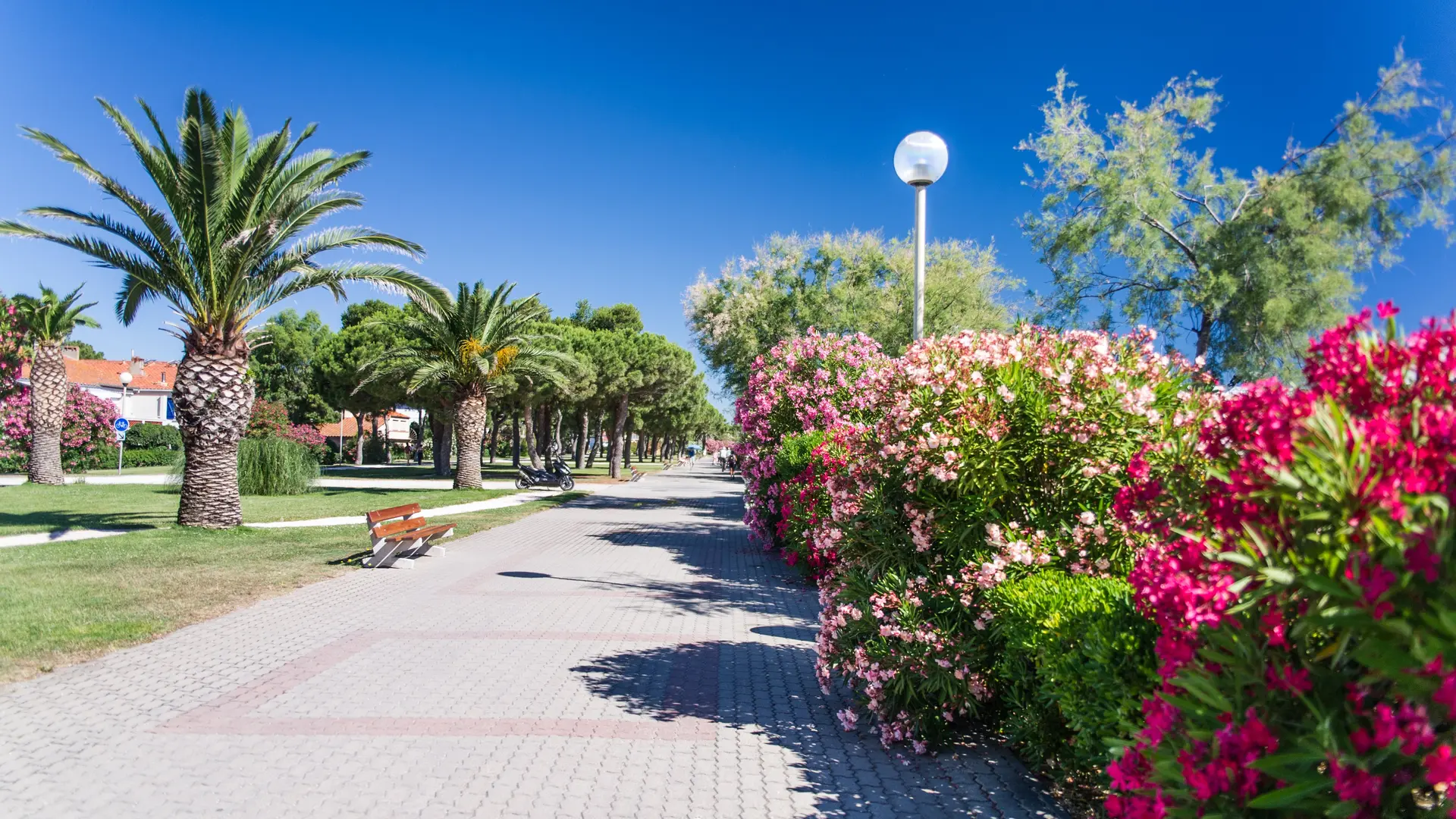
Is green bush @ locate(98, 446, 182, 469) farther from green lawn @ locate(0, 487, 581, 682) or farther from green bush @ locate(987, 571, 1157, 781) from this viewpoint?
green bush @ locate(987, 571, 1157, 781)

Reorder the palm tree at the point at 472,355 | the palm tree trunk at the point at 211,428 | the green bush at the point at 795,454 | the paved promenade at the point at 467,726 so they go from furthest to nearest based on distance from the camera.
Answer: the palm tree at the point at 472,355, the palm tree trunk at the point at 211,428, the green bush at the point at 795,454, the paved promenade at the point at 467,726

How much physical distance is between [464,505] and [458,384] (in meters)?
5.46

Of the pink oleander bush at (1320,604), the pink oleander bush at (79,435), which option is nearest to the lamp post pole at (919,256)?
the pink oleander bush at (1320,604)

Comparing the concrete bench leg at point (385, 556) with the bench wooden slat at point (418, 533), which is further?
the bench wooden slat at point (418, 533)

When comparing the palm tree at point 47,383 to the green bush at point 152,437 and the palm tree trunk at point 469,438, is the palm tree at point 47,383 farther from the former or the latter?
the green bush at point 152,437

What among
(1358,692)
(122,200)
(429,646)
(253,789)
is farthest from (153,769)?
(122,200)

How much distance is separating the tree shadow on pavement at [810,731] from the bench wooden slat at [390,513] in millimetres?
5969

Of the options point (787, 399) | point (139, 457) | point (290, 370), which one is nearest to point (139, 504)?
point (787, 399)

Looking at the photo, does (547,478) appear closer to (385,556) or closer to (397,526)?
(397,526)

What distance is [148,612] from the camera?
7637 millimetres

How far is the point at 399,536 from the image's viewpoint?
36.3ft

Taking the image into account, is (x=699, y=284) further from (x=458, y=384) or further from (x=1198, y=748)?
(x=1198, y=748)

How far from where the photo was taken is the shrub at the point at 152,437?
4438 centimetres

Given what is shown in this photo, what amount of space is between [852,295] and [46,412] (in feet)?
80.8
